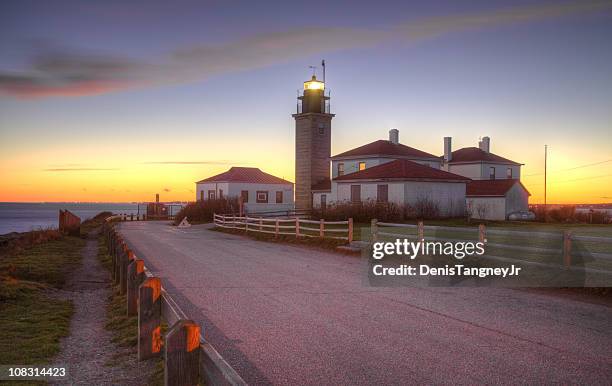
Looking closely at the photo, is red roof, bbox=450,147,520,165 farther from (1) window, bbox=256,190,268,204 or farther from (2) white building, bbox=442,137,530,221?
(1) window, bbox=256,190,268,204

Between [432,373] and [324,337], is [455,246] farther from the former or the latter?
[432,373]

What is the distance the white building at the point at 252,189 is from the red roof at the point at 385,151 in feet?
46.8

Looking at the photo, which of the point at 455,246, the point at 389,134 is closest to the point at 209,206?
the point at 389,134

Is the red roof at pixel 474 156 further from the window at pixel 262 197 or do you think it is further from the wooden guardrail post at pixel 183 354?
the wooden guardrail post at pixel 183 354

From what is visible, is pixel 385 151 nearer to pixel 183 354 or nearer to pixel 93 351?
pixel 93 351

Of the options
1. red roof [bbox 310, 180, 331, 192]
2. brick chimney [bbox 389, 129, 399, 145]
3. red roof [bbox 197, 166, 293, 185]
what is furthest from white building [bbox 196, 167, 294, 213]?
brick chimney [bbox 389, 129, 399, 145]

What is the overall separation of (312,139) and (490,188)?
16.9m

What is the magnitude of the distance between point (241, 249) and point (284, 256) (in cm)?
367

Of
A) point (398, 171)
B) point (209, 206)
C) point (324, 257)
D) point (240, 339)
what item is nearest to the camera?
point (240, 339)

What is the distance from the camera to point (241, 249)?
22312mm

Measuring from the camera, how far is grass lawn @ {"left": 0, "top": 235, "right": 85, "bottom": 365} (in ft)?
24.0

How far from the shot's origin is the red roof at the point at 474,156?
5734 centimetres

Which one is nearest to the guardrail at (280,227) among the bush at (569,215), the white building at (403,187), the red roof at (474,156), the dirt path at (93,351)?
the white building at (403,187)

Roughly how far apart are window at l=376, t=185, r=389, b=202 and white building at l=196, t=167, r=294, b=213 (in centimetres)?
2267
